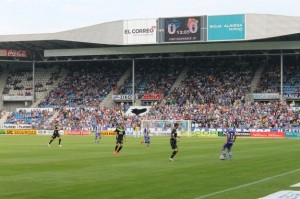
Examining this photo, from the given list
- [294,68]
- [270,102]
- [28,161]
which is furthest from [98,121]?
[28,161]

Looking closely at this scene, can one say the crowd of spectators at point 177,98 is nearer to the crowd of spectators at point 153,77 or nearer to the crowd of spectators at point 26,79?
the crowd of spectators at point 153,77

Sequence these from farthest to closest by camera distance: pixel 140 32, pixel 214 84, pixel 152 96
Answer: pixel 152 96 < pixel 214 84 < pixel 140 32

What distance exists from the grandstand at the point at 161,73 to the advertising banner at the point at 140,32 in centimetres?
14

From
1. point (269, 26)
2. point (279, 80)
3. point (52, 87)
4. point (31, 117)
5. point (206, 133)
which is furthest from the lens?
point (52, 87)

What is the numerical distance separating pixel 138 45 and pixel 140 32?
2889 mm

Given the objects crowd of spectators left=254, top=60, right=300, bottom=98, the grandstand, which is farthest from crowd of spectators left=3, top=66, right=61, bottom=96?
crowd of spectators left=254, top=60, right=300, bottom=98

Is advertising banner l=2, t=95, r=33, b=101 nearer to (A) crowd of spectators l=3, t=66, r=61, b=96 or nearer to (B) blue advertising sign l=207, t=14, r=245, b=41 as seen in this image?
(A) crowd of spectators l=3, t=66, r=61, b=96

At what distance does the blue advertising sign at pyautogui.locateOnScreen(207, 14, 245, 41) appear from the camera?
7919 centimetres

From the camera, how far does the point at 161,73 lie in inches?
3755

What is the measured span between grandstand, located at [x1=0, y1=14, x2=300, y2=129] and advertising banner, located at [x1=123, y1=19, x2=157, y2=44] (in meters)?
0.14

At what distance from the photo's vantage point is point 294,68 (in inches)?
3487

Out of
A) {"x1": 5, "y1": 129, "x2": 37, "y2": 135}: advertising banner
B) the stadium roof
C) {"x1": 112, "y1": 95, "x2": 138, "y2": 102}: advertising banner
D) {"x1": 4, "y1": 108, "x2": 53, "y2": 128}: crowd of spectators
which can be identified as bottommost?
{"x1": 5, "y1": 129, "x2": 37, "y2": 135}: advertising banner

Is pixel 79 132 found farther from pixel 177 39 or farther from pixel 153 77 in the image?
pixel 177 39

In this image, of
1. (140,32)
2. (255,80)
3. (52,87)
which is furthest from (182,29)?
(52,87)
